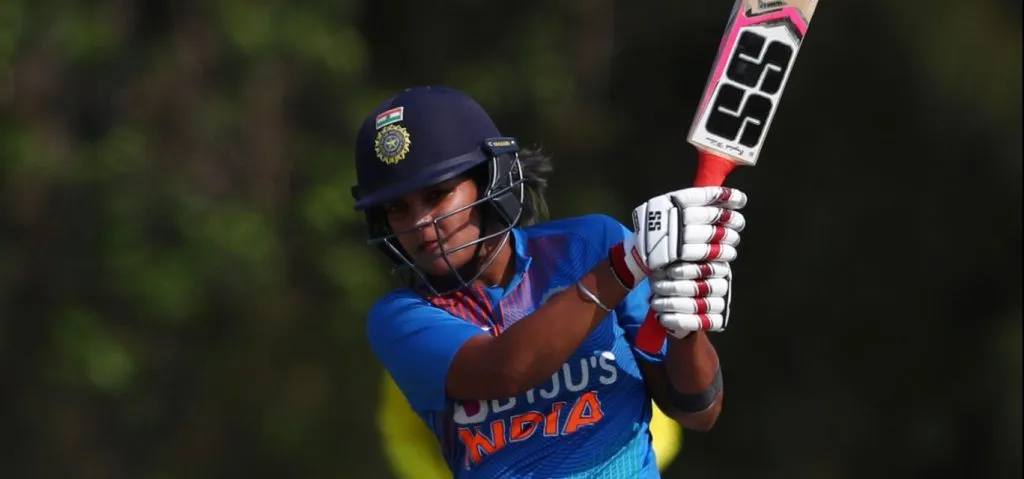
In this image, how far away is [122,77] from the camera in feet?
27.6

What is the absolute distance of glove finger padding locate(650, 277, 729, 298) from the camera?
8.47 feet

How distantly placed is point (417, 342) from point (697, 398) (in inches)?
21.7

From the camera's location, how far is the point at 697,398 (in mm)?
2914

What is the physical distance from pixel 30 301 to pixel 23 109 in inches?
44.2

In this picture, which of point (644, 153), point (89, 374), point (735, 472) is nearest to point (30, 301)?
point (89, 374)

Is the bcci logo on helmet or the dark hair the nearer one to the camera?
the bcci logo on helmet

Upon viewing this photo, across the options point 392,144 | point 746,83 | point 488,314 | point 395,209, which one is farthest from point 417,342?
point 746,83

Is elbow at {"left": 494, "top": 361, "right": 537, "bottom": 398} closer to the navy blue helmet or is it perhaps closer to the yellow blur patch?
the navy blue helmet

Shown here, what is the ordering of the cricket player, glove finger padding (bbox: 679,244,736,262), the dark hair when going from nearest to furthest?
glove finger padding (bbox: 679,244,736,262) → the cricket player → the dark hair

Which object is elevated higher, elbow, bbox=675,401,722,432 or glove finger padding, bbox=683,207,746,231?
glove finger padding, bbox=683,207,746,231

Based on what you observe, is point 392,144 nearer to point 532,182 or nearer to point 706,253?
point 532,182

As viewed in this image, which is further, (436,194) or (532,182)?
(532,182)

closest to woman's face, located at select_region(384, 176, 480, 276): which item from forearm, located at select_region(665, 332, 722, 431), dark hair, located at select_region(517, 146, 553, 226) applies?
dark hair, located at select_region(517, 146, 553, 226)

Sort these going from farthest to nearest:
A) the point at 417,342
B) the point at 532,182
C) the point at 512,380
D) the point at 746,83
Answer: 1. the point at 532,182
2. the point at 417,342
3. the point at 746,83
4. the point at 512,380
